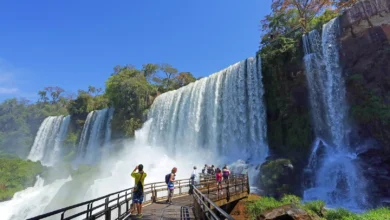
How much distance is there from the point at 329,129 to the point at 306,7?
20363mm

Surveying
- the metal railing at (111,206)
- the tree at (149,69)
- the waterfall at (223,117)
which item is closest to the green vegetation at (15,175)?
the metal railing at (111,206)

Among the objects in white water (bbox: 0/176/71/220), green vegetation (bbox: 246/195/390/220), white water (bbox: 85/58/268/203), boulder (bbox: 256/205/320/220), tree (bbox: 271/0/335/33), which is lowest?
white water (bbox: 0/176/71/220)

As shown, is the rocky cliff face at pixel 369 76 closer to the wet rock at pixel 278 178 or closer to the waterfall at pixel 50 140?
the wet rock at pixel 278 178

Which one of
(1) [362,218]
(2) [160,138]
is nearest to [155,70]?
(2) [160,138]

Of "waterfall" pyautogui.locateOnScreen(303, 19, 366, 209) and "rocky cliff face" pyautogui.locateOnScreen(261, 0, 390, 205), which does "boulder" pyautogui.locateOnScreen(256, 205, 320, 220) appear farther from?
"rocky cliff face" pyautogui.locateOnScreen(261, 0, 390, 205)

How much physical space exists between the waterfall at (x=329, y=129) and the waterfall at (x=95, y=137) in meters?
33.6

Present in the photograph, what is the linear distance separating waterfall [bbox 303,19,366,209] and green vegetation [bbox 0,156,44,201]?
34.5 meters

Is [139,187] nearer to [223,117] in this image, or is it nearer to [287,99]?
[287,99]

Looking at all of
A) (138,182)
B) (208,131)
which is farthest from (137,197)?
(208,131)

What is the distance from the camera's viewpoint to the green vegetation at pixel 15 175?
1305 inches

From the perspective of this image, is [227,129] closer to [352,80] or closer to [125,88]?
[352,80]

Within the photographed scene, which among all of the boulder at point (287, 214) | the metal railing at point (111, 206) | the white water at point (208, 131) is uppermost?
the white water at point (208, 131)

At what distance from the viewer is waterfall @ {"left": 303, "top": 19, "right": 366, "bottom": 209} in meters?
16.2

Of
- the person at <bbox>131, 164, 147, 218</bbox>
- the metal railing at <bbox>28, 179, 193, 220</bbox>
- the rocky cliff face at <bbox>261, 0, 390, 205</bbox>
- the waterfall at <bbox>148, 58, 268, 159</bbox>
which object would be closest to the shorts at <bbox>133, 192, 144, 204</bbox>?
the person at <bbox>131, 164, 147, 218</bbox>
